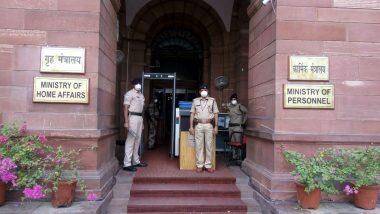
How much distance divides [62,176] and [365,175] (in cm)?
457

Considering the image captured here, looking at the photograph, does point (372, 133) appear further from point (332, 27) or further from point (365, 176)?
point (332, 27)

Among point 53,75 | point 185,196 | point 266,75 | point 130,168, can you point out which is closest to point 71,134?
point 53,75

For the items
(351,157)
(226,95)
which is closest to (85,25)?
(351,157)

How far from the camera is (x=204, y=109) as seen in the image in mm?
7094

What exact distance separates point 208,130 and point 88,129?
8.14 feet

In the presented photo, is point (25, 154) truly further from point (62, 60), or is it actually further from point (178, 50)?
point (178, 50)

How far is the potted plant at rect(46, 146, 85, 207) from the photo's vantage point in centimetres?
500

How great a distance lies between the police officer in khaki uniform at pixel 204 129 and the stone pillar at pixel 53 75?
83.1 inches

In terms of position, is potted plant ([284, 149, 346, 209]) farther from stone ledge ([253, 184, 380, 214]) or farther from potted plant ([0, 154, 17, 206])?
potted plant ([0, 154, 17, 206])

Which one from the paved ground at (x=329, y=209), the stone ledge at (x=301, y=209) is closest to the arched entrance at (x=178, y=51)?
the stone ledge at (x=301, y=209)

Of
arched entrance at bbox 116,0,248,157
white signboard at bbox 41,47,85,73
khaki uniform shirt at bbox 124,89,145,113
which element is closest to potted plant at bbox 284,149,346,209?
khaki uniform shirt at bbox 124,89,145,113

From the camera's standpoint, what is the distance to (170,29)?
12.5 m

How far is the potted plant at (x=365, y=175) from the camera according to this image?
17.1 ft

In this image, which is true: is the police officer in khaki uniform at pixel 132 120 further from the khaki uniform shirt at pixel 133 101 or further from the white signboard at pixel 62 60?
the white signboard at pixel 62 60
